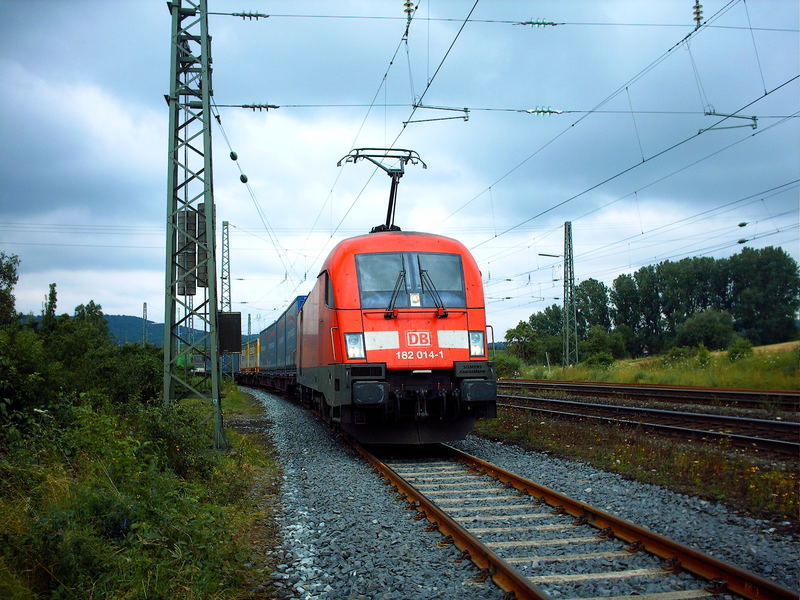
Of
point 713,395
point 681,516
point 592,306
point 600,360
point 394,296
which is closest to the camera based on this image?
point 681,516

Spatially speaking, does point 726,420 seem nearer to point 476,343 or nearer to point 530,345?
point 476,343

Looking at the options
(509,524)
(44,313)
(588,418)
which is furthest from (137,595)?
(44,313)

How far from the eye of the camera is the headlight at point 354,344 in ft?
30.7

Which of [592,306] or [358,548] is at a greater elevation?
[592,306]

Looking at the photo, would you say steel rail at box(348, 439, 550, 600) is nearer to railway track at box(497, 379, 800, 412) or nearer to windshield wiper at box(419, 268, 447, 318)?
windshield wiper at box(419, 268, 447, 318)

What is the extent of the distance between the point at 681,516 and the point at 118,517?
16.6 ft

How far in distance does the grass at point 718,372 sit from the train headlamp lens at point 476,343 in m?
13.3

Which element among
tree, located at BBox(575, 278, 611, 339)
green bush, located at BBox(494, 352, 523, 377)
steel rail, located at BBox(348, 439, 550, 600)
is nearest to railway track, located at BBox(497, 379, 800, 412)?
steel rail, located at BBox(348, 439, 550, 600)

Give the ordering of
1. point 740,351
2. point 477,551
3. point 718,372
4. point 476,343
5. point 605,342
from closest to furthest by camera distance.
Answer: point 477,551 < point 476,343 < point 718,372 < point 740,351 < point 605,342

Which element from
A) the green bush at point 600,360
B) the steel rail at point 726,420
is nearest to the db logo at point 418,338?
the steel rail at point 726,420

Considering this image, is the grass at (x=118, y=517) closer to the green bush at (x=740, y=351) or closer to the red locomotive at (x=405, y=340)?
the red locomotive at (x=405, y=340)

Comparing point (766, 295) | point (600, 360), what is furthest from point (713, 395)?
point (766, 295)

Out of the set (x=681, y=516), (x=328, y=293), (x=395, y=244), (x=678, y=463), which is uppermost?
(x=395, y=244)

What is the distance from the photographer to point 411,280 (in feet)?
32.8
